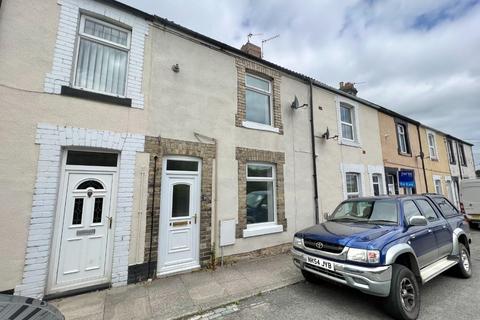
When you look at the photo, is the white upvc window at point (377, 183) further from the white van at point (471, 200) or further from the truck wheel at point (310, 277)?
the truck wheel at point (310, 277)

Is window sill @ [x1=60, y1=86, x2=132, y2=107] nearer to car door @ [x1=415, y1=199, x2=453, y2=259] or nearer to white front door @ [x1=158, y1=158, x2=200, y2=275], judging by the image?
white front door @ [x1=158, y1=158, x2=200, y2=275]

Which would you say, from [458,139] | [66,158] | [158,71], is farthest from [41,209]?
[458,139]

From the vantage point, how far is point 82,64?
190 inches

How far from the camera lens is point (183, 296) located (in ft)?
13.5

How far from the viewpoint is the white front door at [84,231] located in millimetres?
4262

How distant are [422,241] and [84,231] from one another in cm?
622

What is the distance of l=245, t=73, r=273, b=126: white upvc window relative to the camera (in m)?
7.13

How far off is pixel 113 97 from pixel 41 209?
247 centimetres

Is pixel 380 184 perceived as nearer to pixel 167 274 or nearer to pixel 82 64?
pixel 167 274

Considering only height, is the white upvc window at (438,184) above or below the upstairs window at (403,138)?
below

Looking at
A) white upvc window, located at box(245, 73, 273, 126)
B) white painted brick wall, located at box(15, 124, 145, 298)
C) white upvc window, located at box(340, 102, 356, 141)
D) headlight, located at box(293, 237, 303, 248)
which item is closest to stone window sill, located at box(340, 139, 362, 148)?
white upvc window, located at box(340, 102, 356, 141)

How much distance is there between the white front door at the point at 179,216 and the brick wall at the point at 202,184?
0.14 meters

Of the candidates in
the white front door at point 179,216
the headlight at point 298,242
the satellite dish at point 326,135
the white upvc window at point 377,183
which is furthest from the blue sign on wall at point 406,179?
the white front door at point 179,216

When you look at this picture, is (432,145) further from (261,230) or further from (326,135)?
(261,230)
